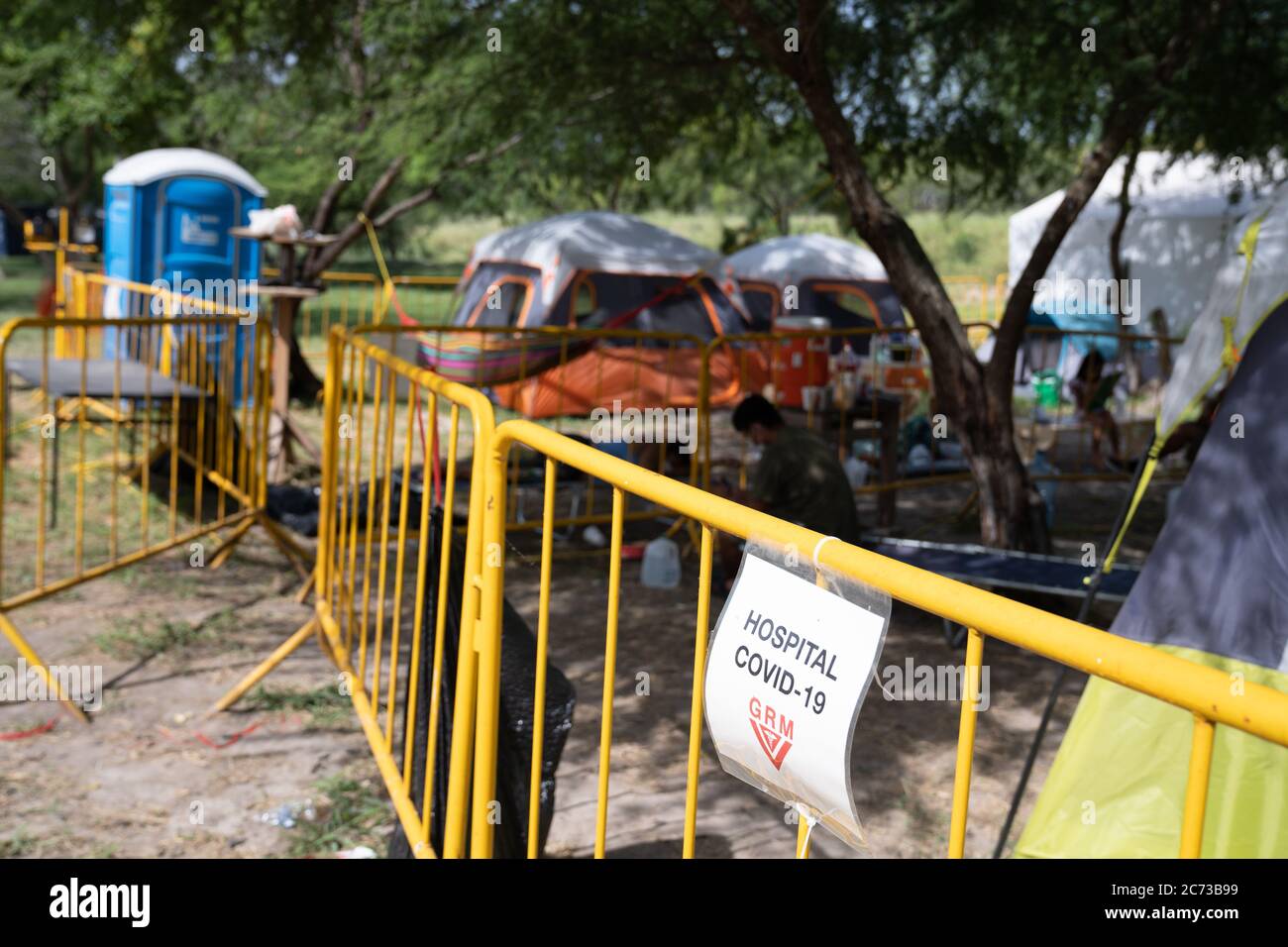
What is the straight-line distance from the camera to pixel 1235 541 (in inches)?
146

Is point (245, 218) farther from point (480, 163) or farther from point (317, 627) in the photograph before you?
point (317, 627)

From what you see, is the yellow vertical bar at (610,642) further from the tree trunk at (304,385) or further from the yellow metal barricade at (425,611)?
the tree trunk at (304,385)

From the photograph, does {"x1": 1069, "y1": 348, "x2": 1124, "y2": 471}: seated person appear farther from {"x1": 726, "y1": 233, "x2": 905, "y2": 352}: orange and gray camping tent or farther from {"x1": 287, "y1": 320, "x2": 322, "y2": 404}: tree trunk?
{"x1": 287, "y1": 320, "x2": 322, "y2": 404}: tree trunk

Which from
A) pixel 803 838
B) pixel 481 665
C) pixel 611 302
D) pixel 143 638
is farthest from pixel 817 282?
pixel 803 838

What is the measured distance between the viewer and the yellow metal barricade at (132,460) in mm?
6516

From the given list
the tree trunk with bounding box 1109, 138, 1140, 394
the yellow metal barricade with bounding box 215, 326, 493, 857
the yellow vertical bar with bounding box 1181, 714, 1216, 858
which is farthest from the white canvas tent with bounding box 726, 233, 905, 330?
the yellow vertical bar with bounding box 1181, 714, 1216, 858

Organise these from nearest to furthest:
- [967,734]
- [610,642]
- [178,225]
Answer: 1. [967,734]
2. [610,642]
3. [178,225]

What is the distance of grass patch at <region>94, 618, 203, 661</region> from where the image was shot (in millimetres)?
5988

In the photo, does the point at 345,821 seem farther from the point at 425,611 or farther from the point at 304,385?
the point at 304,385

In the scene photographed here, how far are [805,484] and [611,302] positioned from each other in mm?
8746

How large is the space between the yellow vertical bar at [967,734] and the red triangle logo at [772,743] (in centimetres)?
25

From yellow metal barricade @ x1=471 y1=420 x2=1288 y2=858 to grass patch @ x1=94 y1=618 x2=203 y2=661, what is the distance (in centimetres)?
408
